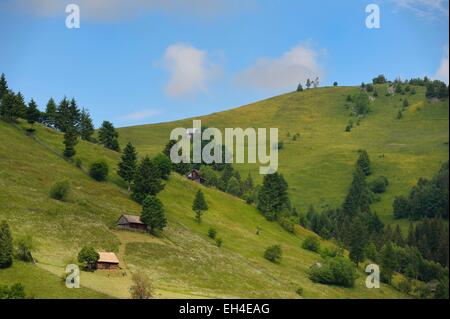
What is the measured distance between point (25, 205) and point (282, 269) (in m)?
47.1

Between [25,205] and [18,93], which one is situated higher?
[18,93]

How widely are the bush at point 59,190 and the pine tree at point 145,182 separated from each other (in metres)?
17.4

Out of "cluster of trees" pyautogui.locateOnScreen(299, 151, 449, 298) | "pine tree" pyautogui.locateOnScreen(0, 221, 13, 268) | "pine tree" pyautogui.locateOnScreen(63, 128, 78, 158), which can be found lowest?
"cluster of trees" pyautogui.locateOnScreen(299, 151, 449, 298)

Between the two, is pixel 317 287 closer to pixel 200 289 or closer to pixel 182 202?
pixel 200 289

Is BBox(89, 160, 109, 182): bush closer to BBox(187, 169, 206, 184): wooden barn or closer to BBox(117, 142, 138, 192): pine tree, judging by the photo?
BBox(117, 142, 138, 192): pine tree

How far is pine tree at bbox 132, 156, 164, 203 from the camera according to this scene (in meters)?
125

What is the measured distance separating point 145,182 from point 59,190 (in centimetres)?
1980

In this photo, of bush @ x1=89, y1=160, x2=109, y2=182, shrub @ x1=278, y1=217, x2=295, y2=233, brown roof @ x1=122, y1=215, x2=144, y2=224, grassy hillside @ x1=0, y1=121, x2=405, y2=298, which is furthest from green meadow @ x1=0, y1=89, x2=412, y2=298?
shrub @ x1=278, y1=217, x2=295, y2=233

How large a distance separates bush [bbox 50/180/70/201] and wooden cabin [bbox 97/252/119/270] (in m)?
25.9

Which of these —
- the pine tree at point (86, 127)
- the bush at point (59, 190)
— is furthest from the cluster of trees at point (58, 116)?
the bush at point (59, 190)

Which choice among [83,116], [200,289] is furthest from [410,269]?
[83,116]

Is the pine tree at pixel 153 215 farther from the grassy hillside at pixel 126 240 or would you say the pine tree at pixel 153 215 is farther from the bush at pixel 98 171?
the bush at pixel 98 171

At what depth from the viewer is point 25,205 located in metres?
103
